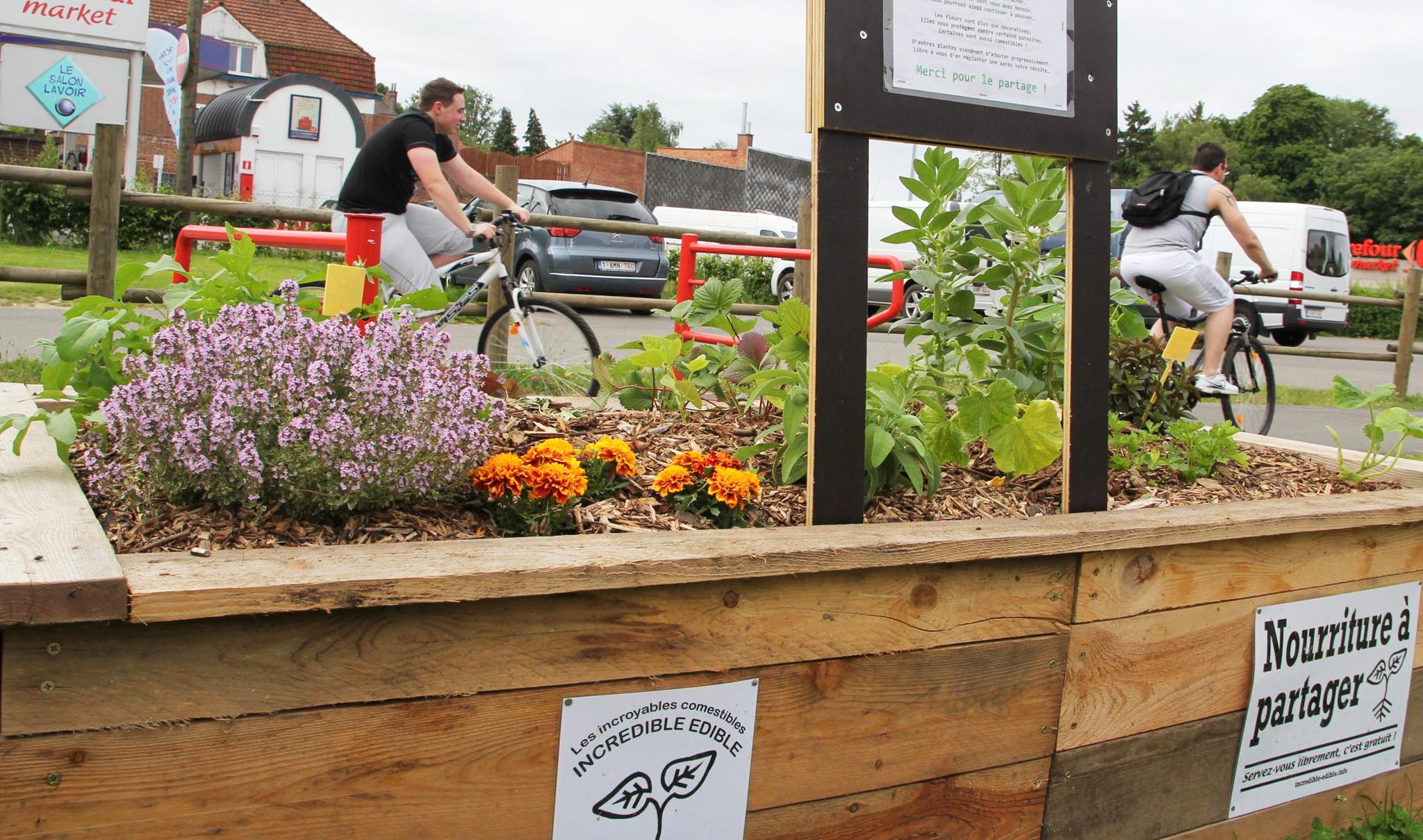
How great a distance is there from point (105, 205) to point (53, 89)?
35.3 feet

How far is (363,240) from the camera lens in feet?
8.86

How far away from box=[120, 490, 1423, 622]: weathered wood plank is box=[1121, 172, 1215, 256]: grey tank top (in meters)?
3.79

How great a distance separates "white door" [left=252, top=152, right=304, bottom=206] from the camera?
31766mm

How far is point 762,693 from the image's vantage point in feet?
5.59

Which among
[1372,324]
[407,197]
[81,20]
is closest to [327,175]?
[81,20]

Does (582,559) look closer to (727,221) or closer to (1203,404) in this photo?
(1203,404)

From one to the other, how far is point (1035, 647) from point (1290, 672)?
0.72 metres

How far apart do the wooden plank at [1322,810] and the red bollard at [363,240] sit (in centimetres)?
207

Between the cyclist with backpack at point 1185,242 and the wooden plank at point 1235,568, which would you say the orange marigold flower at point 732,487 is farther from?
the cyclist with backpack at point 1185,242

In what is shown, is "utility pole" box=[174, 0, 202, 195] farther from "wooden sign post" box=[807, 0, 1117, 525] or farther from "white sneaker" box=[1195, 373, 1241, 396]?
"wooden sign post" box=[807, 0, 1117, 525]

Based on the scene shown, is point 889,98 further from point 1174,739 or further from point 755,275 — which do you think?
point 755,275

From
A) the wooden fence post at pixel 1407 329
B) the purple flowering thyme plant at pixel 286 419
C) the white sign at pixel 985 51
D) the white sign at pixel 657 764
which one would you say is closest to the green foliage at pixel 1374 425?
the white sign at pixel 985 51

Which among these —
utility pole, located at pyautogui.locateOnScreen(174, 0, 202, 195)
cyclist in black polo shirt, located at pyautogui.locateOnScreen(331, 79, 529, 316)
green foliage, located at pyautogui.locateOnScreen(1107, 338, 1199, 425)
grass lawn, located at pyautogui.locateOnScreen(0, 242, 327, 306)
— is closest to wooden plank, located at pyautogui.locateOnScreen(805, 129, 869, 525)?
green foliage, located at pyautogui.locateOnScreen(1107, 338, 1199, 425)

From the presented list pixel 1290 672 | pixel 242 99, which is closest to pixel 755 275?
pixel 1290 672
